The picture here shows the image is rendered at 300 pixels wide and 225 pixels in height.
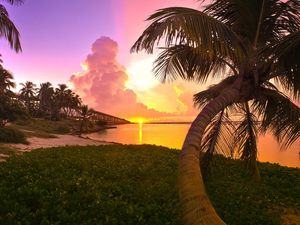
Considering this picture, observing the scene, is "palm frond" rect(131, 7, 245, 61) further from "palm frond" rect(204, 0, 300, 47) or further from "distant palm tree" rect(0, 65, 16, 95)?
"distant palm tree" rect(0, 65, 16, 95)

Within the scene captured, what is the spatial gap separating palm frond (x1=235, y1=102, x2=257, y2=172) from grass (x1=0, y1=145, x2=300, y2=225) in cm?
151

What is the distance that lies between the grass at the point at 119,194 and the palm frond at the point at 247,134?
4.96 ft

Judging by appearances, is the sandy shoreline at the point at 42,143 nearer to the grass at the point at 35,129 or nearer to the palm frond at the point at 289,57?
the grass at the point at 35,129

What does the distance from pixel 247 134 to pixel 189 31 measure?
5.90 m

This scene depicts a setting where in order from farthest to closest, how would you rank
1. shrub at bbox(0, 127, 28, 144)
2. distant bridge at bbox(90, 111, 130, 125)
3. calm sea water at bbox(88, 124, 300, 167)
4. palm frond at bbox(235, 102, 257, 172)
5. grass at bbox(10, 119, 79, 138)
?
distant bridge at bbox(90, 111, 130, 125)
calm sea water at bbox(88, 124, 300, 167)
grass at bbox(10, 119, 79, 138)
shrub at bbox(0, 127, 28, 144)
palm frond at bbox(235, 102, 257, 172)

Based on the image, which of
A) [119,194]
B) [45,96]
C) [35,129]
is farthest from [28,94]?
[119,194]

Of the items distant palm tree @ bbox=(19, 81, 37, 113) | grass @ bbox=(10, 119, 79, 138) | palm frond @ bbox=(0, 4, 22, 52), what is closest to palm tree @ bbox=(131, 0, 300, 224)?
palm frond @ bbox=(0, 4, 22, 52)

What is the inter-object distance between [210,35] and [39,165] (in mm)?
8620

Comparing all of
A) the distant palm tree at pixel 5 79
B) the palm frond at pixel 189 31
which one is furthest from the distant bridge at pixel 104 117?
the palm frond at pixel 189 31

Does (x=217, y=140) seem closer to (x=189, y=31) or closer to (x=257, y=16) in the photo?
(x=257, y=16)

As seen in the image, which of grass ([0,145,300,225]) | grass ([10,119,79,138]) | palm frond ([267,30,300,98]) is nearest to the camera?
palm frond ([267,30,300,98])

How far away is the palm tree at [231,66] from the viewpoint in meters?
4.33

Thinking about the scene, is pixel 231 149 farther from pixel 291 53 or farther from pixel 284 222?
pixel 291 53

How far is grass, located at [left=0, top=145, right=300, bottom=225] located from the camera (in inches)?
266
